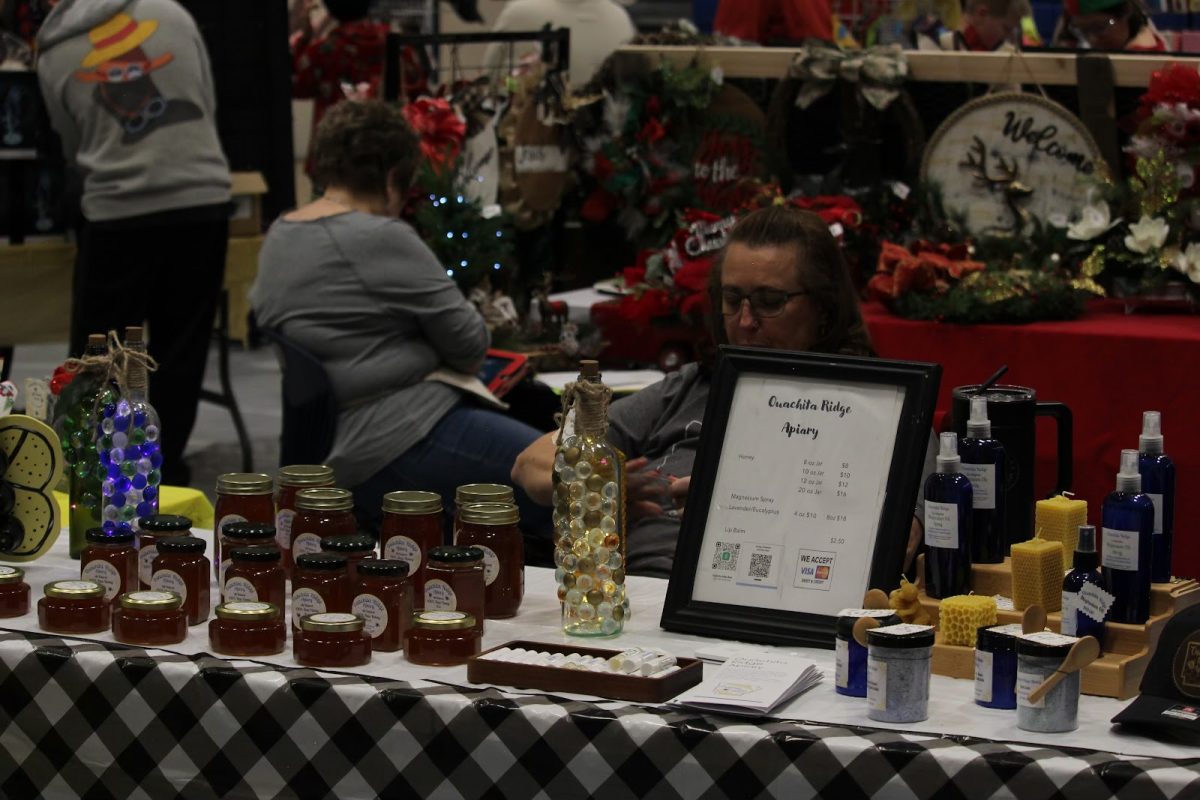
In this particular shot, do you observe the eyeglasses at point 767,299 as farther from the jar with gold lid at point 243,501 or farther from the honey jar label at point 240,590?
the honey jar label at point 240,590

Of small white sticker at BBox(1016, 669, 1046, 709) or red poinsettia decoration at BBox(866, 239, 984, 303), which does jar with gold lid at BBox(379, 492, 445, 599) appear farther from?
red poinsettia decoration at BBox(866, 239, 984, 303)

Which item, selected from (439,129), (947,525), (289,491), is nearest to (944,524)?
(947,525)

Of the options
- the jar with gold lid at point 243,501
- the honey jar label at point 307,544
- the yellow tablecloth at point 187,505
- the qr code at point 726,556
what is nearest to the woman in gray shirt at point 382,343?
the yellow tablecloth at point 187,505

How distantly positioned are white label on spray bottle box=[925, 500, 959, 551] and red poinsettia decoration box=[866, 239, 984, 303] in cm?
196

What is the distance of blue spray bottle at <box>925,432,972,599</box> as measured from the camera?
1.97 m

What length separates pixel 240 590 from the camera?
6.81 feet

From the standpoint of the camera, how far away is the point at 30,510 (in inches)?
96.4

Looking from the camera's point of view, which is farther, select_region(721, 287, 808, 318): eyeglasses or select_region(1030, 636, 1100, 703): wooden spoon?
select_region(721, 287, 808, 318): eyeglasses

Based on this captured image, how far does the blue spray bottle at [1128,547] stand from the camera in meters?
1.85

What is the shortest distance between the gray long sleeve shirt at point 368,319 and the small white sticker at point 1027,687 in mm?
2254

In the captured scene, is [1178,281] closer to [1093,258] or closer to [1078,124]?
[1093,258]

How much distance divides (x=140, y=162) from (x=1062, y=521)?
12.4ft

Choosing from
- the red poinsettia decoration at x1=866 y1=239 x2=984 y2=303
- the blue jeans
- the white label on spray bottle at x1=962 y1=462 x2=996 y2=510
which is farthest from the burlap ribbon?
the white label on spray bottle at x1=962 y1=462 x2=996 y2=510

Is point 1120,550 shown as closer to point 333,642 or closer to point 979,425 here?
point 979,425
